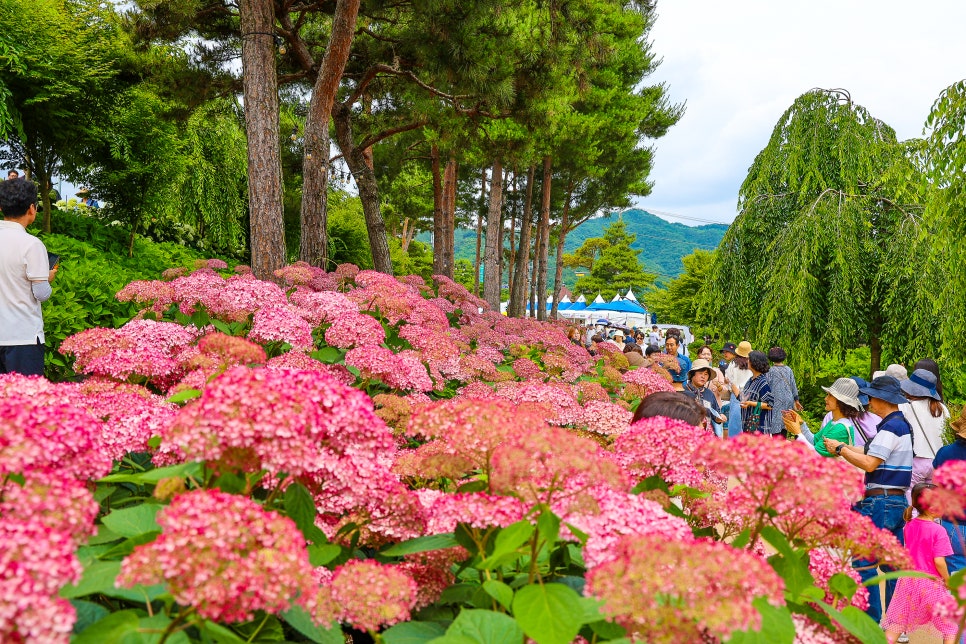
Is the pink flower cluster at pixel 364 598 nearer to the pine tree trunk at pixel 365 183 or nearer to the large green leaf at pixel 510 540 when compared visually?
the large green leaf at pixel 510 540

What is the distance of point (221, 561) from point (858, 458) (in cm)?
474

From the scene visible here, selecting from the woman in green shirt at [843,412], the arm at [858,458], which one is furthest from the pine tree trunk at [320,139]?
the arm at [858,458]

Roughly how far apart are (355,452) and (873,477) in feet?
14.8

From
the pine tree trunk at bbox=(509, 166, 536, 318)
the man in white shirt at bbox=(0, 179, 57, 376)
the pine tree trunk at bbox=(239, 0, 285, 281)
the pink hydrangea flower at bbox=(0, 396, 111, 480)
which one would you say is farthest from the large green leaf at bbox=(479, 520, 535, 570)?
the pine tree trunk at bbox=(509, 166, 536, 318)

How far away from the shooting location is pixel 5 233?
10.9 feet

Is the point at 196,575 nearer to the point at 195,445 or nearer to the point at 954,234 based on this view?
the point at 195,445

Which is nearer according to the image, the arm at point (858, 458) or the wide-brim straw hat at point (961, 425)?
the wide-brim straw hat at point (961, 425)

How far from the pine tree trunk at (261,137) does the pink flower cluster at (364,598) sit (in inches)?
229

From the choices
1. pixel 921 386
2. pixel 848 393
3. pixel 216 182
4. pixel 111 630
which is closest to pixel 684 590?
pixel 111 630

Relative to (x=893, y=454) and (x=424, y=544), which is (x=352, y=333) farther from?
(x=893, y=454)

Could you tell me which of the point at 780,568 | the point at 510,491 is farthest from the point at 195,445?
the point at 780,568

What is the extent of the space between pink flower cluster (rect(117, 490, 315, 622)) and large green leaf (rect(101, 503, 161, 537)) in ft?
0.82

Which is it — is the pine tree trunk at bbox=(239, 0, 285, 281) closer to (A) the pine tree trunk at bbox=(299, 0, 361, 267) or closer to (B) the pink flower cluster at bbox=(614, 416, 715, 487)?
(A) the pine tree trunk at bbox=(299, 0, 361, 267)

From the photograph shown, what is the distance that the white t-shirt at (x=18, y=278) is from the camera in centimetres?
332
